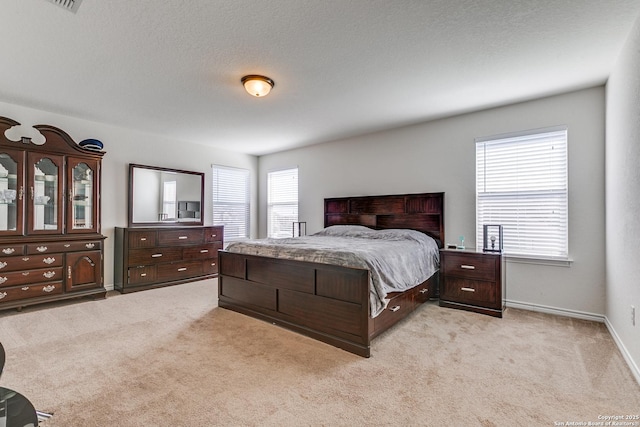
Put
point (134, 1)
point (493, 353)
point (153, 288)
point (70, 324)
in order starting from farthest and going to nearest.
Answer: point (153, 288), point (70, 324), point (493, 353), point (134, 1)

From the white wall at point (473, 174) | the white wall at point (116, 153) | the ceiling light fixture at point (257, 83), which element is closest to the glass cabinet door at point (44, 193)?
the white wall at point (116, 153)

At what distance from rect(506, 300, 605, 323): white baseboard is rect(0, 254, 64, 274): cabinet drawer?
566cm

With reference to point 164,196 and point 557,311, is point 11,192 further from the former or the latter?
point 557,311

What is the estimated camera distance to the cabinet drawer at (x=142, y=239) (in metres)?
4.50

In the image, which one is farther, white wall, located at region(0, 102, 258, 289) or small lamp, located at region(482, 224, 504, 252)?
white wall, located at region(0, 102, 258, 289)

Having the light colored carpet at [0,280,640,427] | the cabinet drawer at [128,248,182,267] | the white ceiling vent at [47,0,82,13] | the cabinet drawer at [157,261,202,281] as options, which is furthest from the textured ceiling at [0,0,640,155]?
the light colored carpet at [0,280,640,427]

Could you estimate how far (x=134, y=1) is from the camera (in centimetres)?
197

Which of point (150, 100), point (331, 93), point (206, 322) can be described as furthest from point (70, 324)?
point (331, 93)

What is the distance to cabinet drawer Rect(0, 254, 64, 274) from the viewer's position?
3.43 m

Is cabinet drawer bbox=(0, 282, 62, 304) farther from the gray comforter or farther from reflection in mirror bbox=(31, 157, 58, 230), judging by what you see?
the gray comforter

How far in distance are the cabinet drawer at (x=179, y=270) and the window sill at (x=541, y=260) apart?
473cm

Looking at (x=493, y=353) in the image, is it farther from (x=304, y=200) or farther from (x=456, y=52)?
(x=304, y=200)

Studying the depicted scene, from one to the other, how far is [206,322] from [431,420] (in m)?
2.35

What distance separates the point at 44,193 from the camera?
380 centimetres
